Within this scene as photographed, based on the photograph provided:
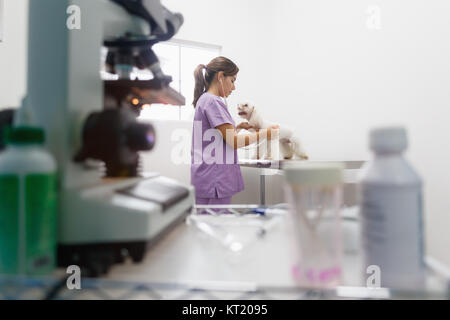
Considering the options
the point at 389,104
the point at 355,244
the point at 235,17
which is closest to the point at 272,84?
the point at 235,17

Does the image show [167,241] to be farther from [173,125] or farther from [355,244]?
[173,125]

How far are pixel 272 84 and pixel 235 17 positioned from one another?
2.19ft

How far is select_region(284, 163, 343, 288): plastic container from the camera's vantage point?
316mm

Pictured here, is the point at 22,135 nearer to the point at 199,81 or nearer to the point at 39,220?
the point at 39,220

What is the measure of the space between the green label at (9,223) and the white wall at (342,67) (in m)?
0.60

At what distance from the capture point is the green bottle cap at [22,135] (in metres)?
0.33

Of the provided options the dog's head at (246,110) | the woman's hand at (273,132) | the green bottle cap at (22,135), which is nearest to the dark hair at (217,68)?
the woman's hand at (273,132)

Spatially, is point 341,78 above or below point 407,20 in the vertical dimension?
below

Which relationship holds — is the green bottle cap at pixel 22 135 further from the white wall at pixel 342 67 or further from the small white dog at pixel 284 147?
the small white dog at pixel 284 147

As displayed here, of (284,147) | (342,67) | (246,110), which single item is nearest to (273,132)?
(284,147)

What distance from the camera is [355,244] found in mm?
348

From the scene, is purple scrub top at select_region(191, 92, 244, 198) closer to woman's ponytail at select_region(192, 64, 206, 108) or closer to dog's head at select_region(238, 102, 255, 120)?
woman's ponytail at select_region(192, 64, 206, 108)

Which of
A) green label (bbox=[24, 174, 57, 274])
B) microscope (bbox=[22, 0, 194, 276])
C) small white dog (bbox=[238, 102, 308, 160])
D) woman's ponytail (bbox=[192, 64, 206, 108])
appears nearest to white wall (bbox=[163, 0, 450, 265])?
small white dog (bbox=[238, 102, 308, 160])

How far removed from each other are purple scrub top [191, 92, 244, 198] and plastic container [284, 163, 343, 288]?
98cm
